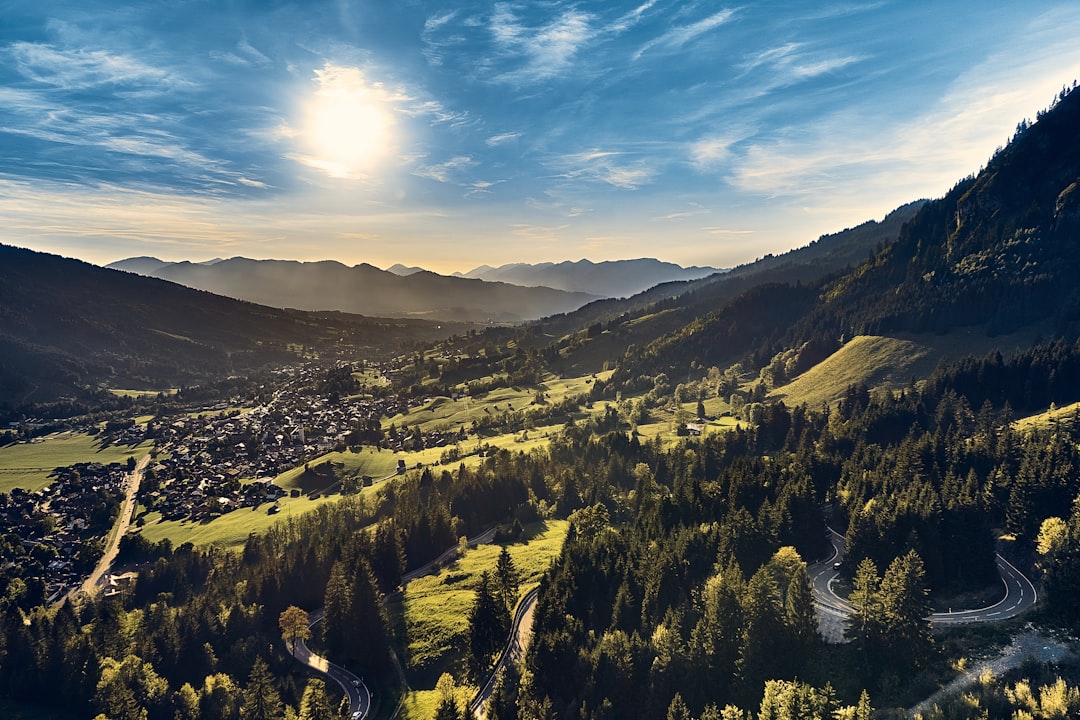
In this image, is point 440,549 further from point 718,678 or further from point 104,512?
point 104,512

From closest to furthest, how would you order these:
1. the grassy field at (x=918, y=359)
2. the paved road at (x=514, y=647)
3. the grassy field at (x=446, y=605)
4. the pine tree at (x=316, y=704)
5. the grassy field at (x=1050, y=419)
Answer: the pine tree at (x=316, y=704), the paved road at (x=514, y=647), the grassy field at (x=446, y=605), the grassy field at (x=1050, y=419), the grassy field at (x=918, y=359)

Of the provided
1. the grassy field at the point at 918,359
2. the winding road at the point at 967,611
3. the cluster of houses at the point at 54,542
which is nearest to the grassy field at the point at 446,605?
the winding road at the point at 967,611

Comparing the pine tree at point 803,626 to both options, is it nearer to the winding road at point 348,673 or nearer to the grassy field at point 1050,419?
the winding road at point 348,673

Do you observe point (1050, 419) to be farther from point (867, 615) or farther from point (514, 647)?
point (514, 647)

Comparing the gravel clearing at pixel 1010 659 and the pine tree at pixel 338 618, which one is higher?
the gravel clearing at pixel 1010 659

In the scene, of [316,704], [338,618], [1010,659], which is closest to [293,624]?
[338,618]

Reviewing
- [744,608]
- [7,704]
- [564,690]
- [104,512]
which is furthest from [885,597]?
[104,512]

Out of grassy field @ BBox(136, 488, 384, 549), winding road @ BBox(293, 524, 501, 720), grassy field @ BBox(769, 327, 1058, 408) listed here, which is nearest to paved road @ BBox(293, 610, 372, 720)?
winding road @ BBox(293, 524, 501, 720)

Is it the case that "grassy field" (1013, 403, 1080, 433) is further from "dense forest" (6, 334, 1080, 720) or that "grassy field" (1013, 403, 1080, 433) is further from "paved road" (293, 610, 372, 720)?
"paved road" (293, 610, 372, 720)
